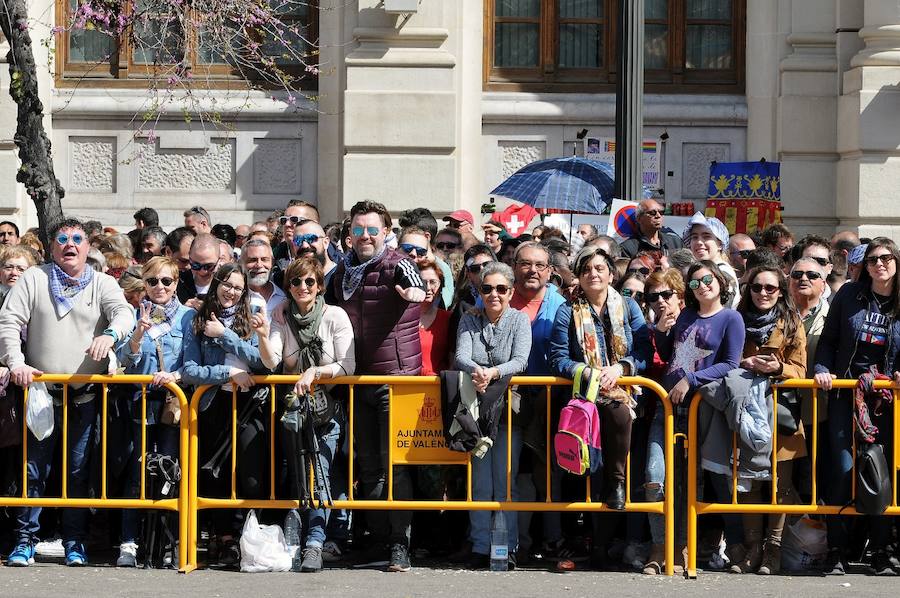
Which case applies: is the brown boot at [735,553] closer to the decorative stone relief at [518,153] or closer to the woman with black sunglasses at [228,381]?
the woman with black sunglasses at [228,381]

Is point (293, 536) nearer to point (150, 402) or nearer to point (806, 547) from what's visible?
point (150, 402)

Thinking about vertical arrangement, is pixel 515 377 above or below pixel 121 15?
below

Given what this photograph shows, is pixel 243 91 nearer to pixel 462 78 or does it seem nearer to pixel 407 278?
pixel 462 78

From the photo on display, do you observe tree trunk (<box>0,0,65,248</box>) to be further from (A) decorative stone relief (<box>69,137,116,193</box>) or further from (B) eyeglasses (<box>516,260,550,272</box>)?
(B) eyeglasses (<box>516,260,550,272</box>)

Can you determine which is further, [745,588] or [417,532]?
[417,532]

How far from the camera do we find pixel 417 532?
386 inches

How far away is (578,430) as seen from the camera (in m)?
8.94

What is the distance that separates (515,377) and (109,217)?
1031 centimetres

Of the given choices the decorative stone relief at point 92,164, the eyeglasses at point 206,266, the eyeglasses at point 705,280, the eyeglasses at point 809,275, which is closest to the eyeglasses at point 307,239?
the eyeglasses at point 206,266

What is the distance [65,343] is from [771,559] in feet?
14.6

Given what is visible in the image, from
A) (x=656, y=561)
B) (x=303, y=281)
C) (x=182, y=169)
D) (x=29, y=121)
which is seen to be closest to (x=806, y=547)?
(x=656, y=561)

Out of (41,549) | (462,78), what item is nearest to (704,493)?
(41,549)

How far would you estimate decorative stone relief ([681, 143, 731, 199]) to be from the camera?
738 inches

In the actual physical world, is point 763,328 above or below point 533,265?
below
